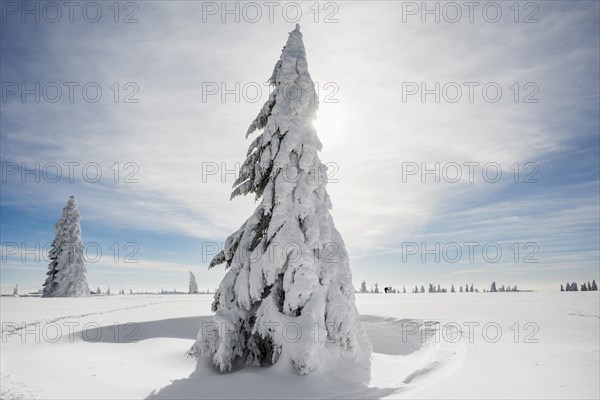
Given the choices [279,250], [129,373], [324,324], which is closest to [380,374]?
[324,324]

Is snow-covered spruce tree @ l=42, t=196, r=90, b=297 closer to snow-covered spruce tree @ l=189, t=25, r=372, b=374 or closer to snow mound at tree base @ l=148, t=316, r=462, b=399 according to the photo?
snow-covered spruce tree @ l=189, t=25, r=372, b=374

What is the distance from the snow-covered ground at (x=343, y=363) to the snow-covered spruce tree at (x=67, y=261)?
1941 centimetres

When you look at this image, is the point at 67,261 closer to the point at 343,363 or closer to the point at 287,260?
the point at 287,260

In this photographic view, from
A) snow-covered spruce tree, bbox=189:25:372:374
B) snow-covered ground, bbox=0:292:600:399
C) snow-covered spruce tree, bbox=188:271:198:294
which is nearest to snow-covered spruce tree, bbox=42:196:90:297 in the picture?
snow-covered ground, bbox=0:292:600:399

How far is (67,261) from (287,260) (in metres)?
41.9

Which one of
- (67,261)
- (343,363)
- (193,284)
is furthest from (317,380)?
(193,284)

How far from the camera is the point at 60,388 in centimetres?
909

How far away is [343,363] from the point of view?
430 inches

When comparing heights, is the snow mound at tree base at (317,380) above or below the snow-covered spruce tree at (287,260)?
below

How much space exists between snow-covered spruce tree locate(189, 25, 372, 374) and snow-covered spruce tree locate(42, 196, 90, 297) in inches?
1507

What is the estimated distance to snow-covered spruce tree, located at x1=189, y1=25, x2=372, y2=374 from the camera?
35.3 feet

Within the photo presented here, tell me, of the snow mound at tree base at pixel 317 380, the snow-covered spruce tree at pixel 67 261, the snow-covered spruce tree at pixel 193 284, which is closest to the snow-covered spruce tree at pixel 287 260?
the snow mound at tree base at pixel 317 380

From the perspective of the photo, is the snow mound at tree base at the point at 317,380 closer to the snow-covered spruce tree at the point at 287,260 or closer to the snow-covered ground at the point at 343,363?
the snow-covered ground at the point at 343,363

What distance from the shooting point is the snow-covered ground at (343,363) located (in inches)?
363
